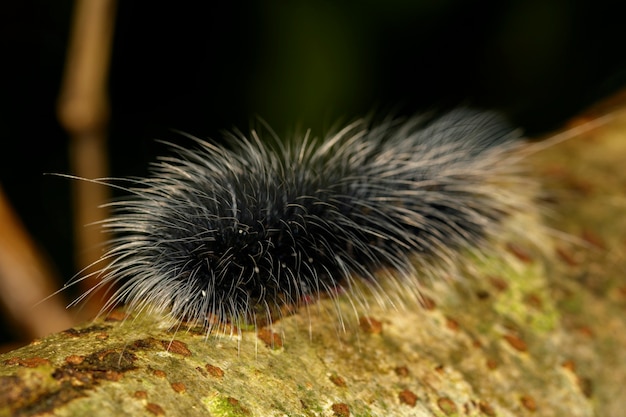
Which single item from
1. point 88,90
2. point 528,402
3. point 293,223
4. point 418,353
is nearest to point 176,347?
point 293,223

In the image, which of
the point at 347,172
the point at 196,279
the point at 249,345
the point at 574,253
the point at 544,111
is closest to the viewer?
the point at 249,345

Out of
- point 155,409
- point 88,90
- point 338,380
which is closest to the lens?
point 155,409

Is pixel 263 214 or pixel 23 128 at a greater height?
pixel 23 128

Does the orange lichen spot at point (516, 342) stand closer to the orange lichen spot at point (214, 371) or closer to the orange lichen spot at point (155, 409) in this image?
the orange lichen spot at point (214, 371)

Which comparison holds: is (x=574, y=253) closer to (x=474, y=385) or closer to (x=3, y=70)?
(x=474, y=385)

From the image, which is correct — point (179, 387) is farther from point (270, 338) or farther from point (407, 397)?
point (407, 397)

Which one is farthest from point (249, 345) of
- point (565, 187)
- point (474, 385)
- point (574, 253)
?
point (565, 187)

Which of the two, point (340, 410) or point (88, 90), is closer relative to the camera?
point (340, 410)
